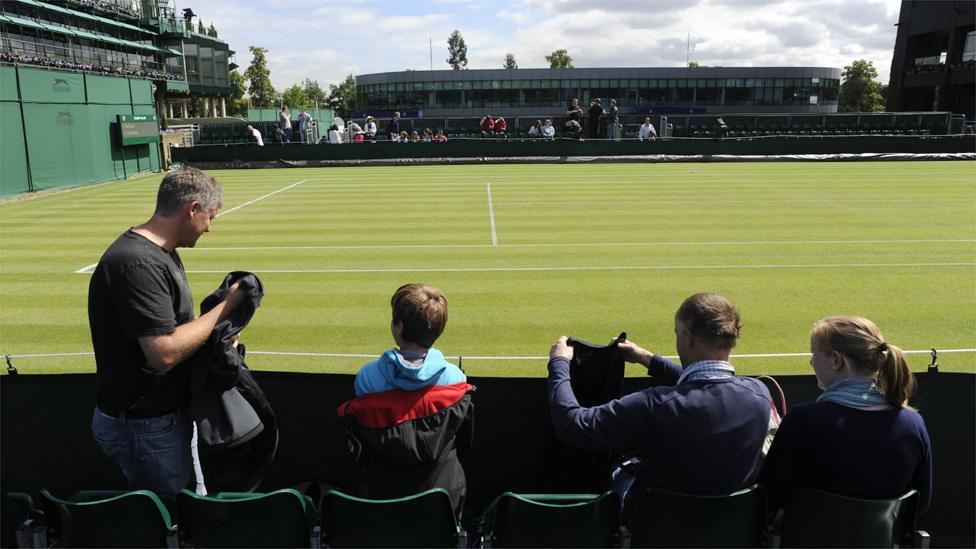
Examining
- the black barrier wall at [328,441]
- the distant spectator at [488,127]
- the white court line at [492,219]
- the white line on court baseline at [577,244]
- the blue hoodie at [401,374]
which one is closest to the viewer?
the blue hoodie at [401,374]

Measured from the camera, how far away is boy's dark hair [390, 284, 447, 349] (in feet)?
10.8

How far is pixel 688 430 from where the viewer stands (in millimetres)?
3021

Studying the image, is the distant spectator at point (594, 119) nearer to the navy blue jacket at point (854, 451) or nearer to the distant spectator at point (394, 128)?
the distant spectator at point (394, 128)

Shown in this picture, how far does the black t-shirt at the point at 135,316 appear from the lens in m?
3.01

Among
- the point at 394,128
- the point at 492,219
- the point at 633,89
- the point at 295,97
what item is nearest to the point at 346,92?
the point at 295,97

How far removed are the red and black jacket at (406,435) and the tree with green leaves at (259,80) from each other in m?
124

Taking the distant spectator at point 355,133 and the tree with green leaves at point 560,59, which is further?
the tree with green leaves at point 560,59

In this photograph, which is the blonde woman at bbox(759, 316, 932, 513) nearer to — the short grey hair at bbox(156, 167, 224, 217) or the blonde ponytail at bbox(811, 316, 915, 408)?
the blonde ponytail at bbox(811, 316, 915, 408)

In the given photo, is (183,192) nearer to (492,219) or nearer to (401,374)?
(401,374)

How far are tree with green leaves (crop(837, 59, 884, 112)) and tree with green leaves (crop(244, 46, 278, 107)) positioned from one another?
9325 centimetres

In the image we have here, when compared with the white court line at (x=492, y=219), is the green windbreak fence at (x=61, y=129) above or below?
above

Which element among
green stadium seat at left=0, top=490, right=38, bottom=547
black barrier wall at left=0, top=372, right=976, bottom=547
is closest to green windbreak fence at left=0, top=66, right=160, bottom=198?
black barrier wall at left=0, top=372, right=976, bottom=547

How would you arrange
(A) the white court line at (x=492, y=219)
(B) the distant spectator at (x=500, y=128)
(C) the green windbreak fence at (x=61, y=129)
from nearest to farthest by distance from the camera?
(A) the white court line at (x=492, y=219), (C) the green windbreak fence at (x=61, y=129), (B) the distant spectator at (x=500, y=128)

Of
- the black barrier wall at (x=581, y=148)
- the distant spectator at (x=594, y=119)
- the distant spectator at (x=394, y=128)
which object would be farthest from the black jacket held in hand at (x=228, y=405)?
the distant spectator at (x=394, y=128)
